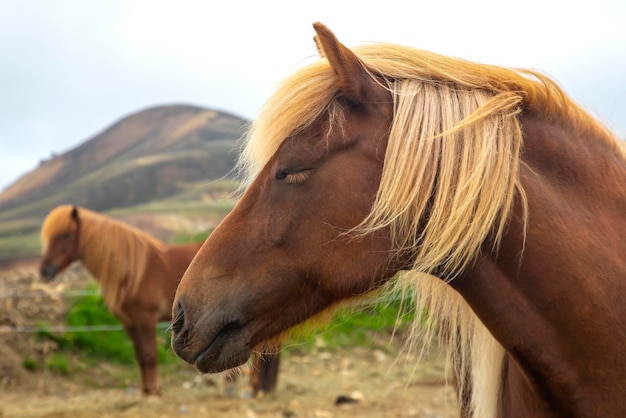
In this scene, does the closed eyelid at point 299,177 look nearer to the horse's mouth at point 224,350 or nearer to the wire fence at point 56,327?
the horse's mouth at point 224,350

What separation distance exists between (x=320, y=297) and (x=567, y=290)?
→ 656 mm

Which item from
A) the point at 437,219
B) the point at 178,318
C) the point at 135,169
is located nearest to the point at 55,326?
the point at 135,169

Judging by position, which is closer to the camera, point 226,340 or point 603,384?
point 603,384

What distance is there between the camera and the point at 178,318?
1806 millimetres

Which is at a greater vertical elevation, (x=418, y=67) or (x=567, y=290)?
(x=418, y=67)

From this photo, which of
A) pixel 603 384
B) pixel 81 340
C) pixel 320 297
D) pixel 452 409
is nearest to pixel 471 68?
pixel 320 297

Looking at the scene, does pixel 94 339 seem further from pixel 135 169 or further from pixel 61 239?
pixel 135 169

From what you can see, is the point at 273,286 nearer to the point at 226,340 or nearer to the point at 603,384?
the point at 226,340

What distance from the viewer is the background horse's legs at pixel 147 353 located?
24.6 ft

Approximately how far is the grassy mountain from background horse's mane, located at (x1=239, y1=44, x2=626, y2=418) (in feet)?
29.6

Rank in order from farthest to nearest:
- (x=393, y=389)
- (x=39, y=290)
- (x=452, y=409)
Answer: (x=39, y=290)
(x=393, y=389)
(x=452, y=409)

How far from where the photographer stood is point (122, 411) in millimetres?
6547

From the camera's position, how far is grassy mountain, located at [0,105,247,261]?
11.3 m

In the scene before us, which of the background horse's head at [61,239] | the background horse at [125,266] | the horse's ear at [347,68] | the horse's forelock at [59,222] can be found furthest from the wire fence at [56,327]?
the horse's ear at [347,68]
